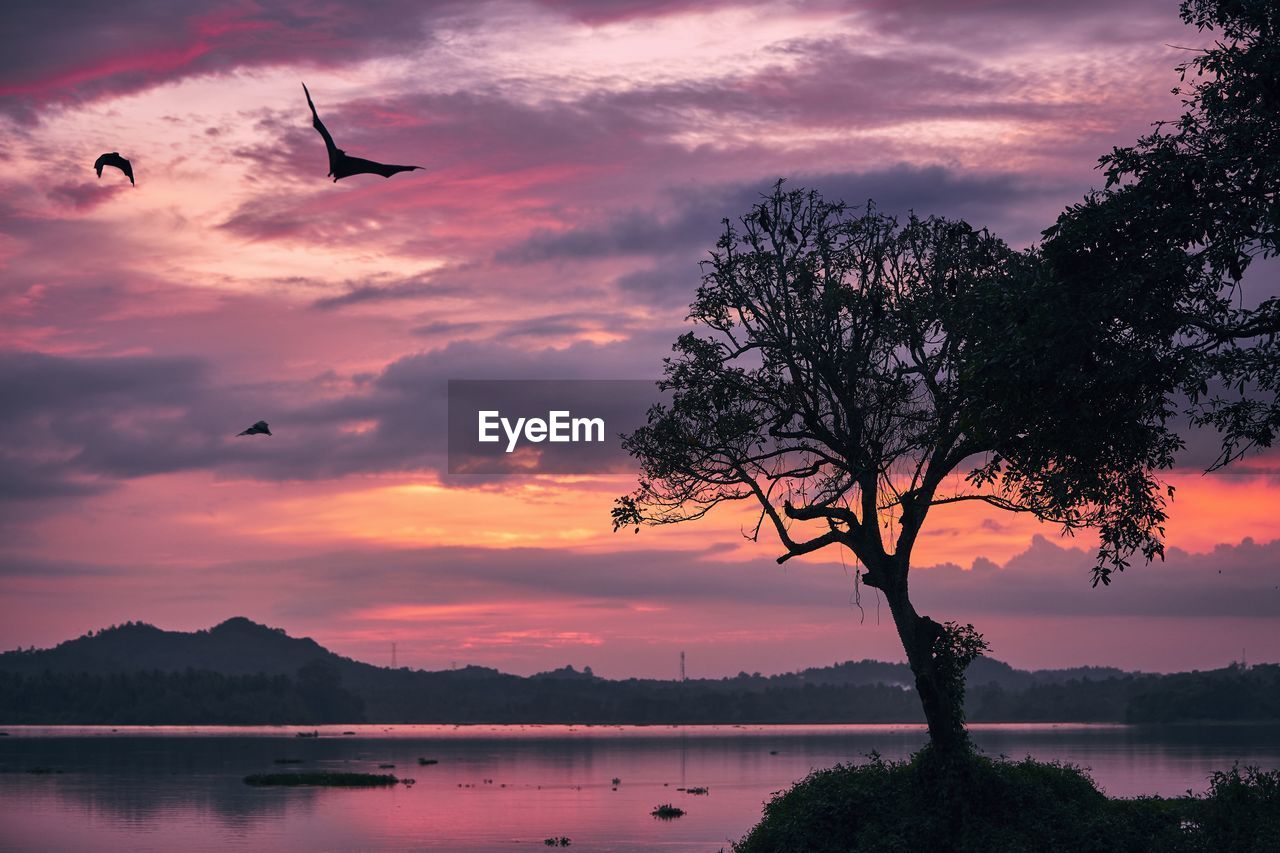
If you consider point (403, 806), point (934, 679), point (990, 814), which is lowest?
point (403, 806)

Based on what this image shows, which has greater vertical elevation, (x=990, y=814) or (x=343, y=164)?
(x=343, y=164)

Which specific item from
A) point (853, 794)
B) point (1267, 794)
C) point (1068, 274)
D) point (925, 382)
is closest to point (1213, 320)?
point (1068, 274)

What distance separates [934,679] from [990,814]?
15.1 feet

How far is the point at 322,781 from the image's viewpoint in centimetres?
13888

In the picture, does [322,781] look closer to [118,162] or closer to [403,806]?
[403,806]

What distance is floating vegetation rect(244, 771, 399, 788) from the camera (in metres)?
138

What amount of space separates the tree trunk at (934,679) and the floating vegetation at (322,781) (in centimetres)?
10130

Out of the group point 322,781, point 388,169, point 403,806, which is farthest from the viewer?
point 322,781

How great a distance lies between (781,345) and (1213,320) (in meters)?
15.2

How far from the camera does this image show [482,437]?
Result: 175 feet

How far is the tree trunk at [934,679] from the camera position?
45094 mm

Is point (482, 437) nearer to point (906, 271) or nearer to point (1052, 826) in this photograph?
point (906, 271)

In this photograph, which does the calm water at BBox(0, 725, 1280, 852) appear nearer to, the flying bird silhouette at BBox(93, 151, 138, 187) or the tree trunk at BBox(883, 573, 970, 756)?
the tree trunk at BBox(883, 573, 970, 756)

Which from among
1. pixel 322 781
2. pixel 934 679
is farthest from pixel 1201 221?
pixel 322 781
